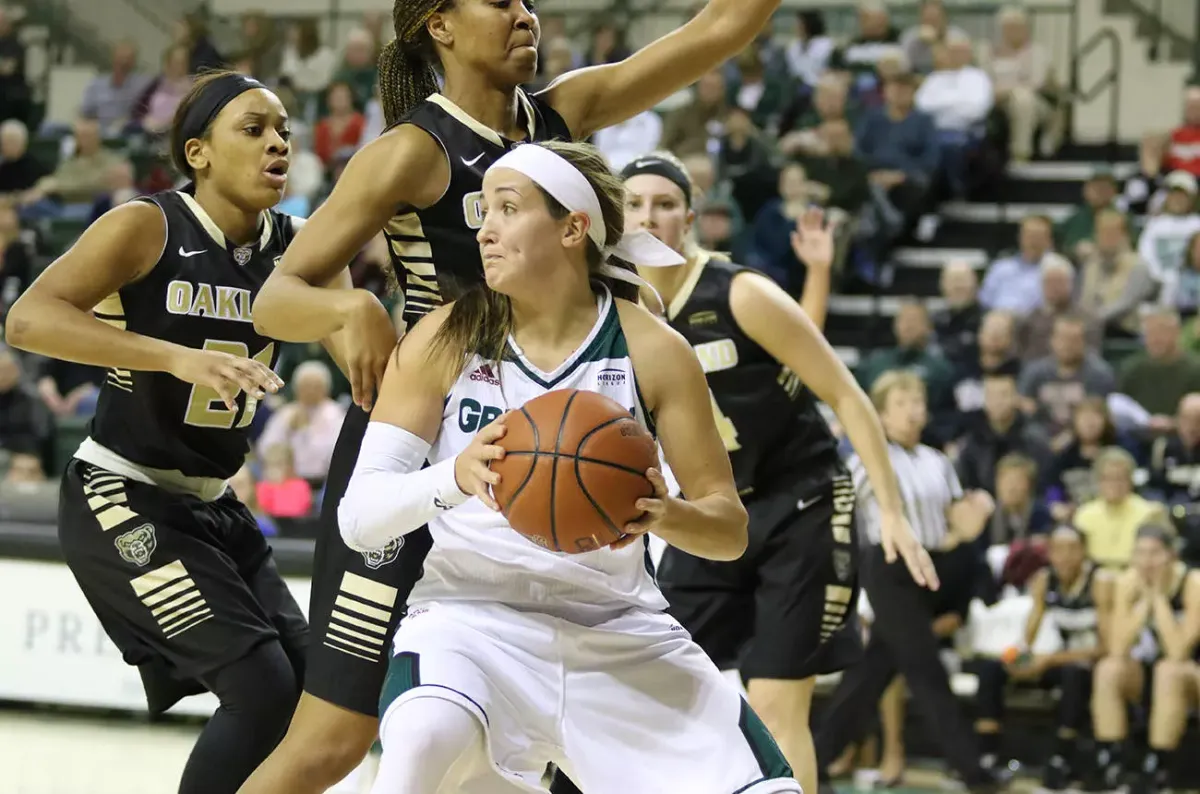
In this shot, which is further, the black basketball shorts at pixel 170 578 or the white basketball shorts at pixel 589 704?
the black basketball shorts at pixel 170 578

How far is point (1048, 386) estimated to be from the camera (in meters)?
9.38

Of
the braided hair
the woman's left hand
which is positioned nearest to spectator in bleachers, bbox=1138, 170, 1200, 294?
the braided hair

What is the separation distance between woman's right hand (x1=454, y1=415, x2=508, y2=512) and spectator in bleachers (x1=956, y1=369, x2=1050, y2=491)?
6025mm

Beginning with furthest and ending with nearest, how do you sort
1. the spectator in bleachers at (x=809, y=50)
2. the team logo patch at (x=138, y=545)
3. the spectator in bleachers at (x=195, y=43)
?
the spectator in bleachers at (x=195, y=43), the spectator in bleachers at (x=809, y=50), the team logo patch at (x=138, y=545)

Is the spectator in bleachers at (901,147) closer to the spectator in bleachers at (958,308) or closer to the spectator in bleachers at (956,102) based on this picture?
the spectator in bleachers at (956,102)

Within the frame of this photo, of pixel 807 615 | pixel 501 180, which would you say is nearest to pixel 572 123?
pixel 501 180

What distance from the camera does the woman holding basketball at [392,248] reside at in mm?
3338

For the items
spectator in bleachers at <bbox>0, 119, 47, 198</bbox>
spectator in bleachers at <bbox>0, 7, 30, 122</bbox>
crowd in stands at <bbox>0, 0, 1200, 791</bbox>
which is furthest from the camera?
spectator in bleachers at <bbox>0, 7, 30, 122</bbox>

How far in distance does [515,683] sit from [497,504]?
14.3 inches

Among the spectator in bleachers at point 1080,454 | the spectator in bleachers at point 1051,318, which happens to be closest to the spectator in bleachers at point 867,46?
the spectator in bleachers at point 1051,318

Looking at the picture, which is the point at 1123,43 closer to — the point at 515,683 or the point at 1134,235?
the point at 1134,235

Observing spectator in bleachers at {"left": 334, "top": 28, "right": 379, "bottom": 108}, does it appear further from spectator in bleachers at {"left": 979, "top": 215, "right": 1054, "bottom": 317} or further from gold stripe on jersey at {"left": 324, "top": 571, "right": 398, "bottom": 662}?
gold stripe on jersey at {"left": 324, "top": 571, "right": 398, "bottom": 662}

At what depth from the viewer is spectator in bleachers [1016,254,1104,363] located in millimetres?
9789

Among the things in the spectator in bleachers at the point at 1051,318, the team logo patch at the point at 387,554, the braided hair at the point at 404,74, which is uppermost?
the braided hair at the point at 404,74
